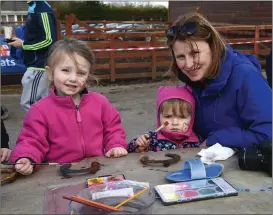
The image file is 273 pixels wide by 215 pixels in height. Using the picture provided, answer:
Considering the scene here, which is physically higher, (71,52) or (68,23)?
(68,23)

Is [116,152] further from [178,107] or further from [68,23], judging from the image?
[68,23]

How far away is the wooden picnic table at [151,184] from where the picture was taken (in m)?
1.33

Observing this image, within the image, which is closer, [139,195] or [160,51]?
[139,195]

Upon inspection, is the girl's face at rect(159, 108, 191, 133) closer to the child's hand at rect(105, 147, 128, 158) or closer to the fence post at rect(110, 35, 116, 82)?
the child's hand at rect(105, 147, 128, 158)

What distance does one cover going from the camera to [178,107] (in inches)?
90.0

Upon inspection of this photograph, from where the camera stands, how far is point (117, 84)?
32.1ft

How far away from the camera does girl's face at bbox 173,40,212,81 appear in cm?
196

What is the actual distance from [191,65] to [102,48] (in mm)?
7886

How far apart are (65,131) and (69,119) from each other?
0.07 m

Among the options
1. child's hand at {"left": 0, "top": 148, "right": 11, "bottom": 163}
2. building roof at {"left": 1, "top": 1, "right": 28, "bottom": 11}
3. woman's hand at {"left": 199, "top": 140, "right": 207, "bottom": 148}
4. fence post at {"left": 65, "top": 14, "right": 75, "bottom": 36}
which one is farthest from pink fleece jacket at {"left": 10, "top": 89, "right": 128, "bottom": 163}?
building roof at {"left": 1, "top": 1, "right": 28, "bottom": 11}

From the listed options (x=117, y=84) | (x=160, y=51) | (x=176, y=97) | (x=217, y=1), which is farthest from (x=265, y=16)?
(x=176, y=97)

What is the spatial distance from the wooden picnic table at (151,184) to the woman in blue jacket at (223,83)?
176 millimetres

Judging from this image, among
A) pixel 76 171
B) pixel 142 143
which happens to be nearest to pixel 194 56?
pixel 142 143

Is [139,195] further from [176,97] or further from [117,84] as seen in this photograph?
[117,84]
